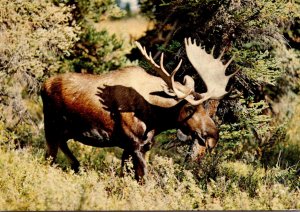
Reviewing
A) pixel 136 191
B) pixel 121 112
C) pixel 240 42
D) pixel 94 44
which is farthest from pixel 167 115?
pixel 94 44

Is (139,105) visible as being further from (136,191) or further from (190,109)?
(136,191)

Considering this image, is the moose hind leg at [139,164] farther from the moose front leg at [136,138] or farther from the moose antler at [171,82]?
the moose antler at [171,82]

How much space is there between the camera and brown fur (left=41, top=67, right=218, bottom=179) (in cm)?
816

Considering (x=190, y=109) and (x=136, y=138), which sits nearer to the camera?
(x=190, y=109)

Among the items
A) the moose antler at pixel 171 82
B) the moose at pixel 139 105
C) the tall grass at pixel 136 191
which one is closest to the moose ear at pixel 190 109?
the moose at pixel 139 105

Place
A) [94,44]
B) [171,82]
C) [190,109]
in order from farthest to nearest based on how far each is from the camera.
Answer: [94,44]
[190,109]
[171,82]

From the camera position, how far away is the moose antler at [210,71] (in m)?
8.00

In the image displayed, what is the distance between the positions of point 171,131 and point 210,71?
2460 mm

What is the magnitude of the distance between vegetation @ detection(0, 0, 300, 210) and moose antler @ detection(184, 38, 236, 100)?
1.15 ft

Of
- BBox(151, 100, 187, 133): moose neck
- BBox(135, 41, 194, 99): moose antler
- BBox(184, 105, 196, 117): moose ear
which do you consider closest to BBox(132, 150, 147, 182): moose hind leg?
BBox(151, 100, 187, 133): moose neck

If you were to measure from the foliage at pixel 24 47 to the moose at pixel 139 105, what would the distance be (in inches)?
63.2

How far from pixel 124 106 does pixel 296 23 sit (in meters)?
5.67

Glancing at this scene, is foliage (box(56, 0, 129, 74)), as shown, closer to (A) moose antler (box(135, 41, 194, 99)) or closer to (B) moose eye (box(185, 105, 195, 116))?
(A) moose antler (box(135, 41, 194, 99))

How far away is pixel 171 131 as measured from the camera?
10297 millimetres
